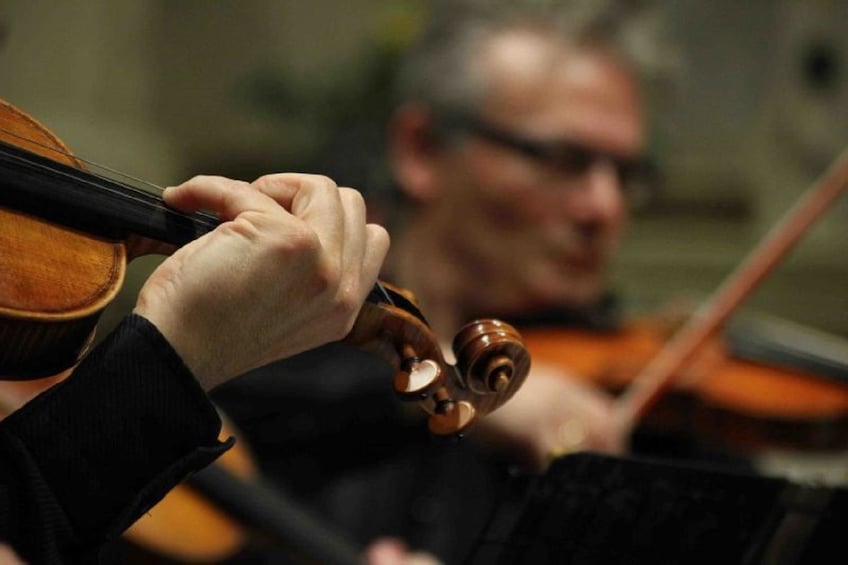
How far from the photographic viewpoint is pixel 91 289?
0.70 meters

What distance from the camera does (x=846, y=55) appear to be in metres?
3.21

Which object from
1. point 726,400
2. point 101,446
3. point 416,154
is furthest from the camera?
point 416,154

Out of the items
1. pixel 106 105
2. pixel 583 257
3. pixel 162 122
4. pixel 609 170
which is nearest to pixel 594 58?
pixel 609 170

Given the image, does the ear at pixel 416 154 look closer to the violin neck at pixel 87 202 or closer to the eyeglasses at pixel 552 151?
the eyeglasses at pixel 552 151

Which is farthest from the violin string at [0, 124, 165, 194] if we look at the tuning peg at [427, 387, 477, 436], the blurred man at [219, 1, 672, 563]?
the blurred man at [219, 1, 672, 563]

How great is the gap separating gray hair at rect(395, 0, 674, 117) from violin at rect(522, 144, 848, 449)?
388 millimetres

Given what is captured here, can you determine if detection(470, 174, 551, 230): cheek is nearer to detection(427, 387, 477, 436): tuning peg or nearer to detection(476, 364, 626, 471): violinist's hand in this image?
detection(476, 364, 626, 471): violinist's hand

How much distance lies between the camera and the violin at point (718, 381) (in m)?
1.94

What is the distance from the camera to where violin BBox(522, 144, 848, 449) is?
1.94m

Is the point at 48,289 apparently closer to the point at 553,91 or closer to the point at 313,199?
the point at 313,199

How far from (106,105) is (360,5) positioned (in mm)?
984

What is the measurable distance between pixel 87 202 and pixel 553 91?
135cm

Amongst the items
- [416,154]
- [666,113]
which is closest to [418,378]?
[416,154]

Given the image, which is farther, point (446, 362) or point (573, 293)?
point (573, 293)
